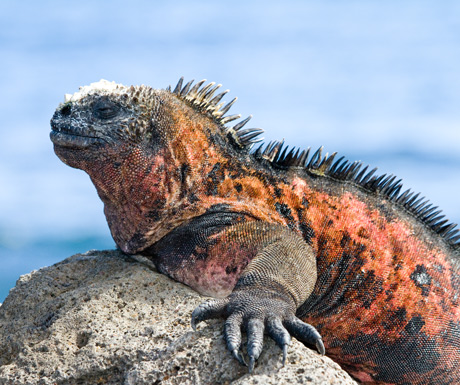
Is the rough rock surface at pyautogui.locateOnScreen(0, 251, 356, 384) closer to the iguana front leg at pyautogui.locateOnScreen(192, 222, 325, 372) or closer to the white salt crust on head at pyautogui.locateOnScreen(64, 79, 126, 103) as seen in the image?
the iguana front leg at pyautogui.locateOnScreen(192, 222, 325, 372)

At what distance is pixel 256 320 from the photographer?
13.2ft

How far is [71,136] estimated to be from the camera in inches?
207

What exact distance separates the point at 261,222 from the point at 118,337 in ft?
4.64

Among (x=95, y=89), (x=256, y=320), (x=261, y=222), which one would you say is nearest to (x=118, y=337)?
(x=256, y=320)

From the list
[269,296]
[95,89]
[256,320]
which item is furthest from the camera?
[95,89]

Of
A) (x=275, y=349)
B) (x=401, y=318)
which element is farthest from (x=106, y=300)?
(x=401, y=318)

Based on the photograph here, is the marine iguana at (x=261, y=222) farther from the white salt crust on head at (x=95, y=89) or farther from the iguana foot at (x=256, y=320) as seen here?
the iguana foot at (x=256, y=320)

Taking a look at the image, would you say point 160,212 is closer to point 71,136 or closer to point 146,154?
point 146,154

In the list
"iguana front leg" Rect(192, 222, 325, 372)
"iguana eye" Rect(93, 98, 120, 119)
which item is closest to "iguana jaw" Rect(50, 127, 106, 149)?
"iguana eye" Rect(93, 98, 120, 119)

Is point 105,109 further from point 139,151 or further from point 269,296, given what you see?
point 269,296

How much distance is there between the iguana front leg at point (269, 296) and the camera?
3.96 m

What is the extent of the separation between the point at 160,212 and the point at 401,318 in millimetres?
2145

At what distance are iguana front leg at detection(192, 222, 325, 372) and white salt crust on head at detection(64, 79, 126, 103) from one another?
5.06ft

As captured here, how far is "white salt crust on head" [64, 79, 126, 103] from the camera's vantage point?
17.8 ft
